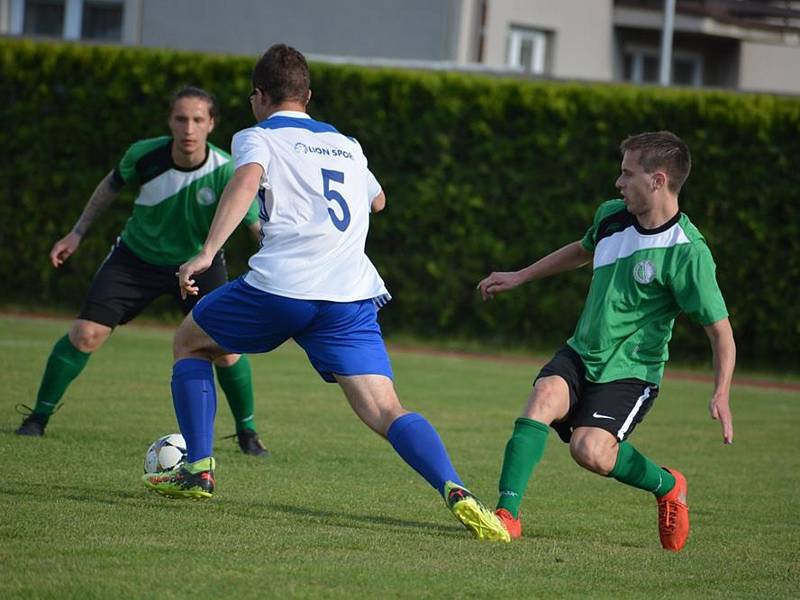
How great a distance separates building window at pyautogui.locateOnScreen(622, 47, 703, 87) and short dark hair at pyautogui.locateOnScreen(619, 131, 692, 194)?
20891 mm

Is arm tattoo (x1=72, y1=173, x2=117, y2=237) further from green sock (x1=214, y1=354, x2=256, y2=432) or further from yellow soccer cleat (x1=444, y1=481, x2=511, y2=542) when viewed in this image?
yellow soccer cleat (x1=444, y1=481, x2=511, y2=542)

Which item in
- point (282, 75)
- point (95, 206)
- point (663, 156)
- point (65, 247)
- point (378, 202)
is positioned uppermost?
point (282, 75)

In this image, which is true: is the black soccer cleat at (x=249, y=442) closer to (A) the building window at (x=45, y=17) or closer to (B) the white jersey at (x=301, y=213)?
(B) the white jersey at (x=301, y=213)

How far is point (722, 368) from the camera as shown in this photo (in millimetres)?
5605

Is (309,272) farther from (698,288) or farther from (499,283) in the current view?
(698,288)

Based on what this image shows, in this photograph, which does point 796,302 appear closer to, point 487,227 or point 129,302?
point 487,227

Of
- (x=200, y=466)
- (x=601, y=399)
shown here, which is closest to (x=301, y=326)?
(x=200, y=466)

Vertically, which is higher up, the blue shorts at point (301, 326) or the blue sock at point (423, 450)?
the blue shorts at point (301, 326)

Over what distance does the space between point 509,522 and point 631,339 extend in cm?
98

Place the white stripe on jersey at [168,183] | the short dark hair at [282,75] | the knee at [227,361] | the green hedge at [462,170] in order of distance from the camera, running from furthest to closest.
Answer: the green hedge at [462,170] < the white stripe on jersey at [168,183] < the knee at [227,361] < the short dark hair at [282,75]

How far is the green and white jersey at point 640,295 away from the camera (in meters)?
5.75

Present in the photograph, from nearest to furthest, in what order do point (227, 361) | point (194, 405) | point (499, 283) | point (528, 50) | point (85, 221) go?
point (194, 405) < point (499, 283) < point (227, 361) < point (85, 221) < point (528, 50)

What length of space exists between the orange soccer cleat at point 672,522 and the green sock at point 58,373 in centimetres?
374

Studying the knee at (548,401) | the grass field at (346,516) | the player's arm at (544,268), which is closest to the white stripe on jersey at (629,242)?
the player's arm at (544,268)
